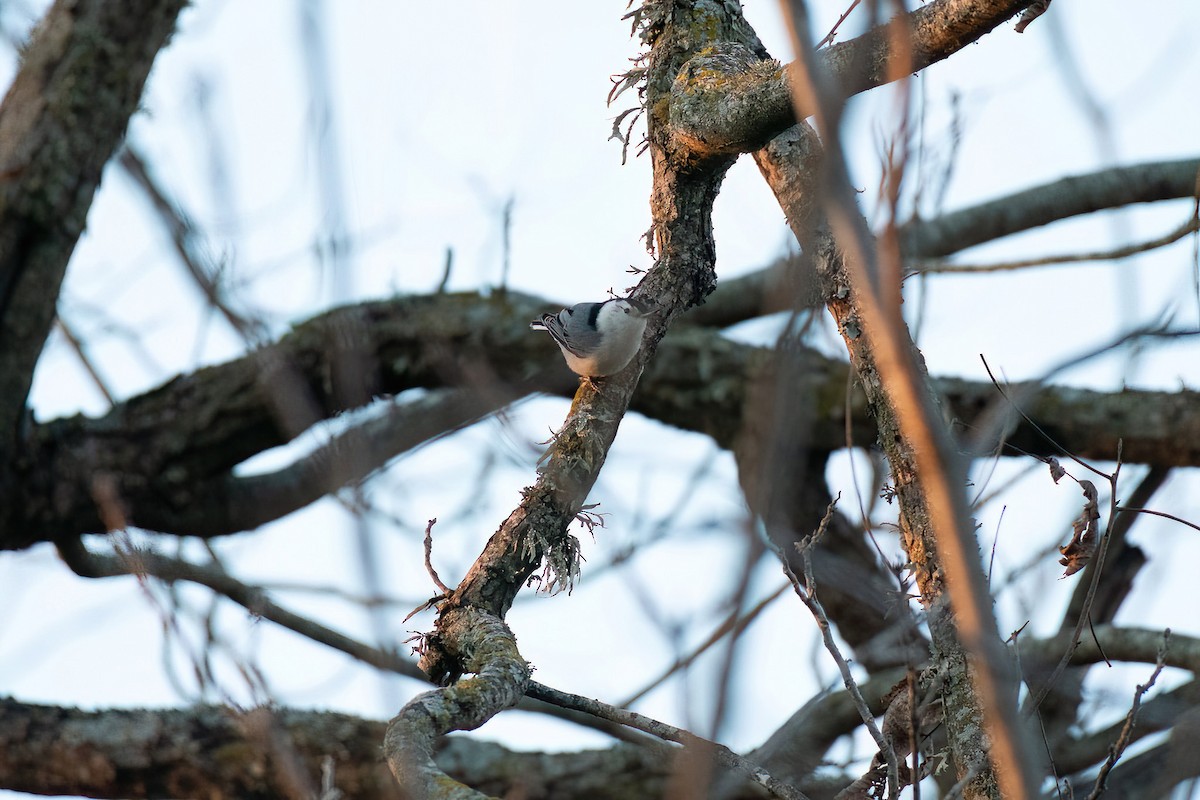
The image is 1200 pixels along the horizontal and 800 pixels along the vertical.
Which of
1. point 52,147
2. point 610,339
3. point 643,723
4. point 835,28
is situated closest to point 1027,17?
point 835,28

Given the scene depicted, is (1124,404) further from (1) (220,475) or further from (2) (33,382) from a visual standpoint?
(2) (33,382)

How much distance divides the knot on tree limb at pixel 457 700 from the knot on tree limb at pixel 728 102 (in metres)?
0.73

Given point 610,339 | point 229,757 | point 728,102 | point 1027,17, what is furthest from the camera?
point 229,757

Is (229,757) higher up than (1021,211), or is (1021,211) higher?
(1021,211)

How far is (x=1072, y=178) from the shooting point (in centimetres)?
381

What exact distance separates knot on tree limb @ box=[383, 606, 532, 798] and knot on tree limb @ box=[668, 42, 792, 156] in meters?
0.73

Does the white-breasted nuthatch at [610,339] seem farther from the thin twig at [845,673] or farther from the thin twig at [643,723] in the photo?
the thin twig at [643,723]

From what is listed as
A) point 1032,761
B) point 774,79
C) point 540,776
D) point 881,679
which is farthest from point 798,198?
point 540,776

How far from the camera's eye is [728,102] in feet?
5.02

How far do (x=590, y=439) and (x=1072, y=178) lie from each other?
2846 mm

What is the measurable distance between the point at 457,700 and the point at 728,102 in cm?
89

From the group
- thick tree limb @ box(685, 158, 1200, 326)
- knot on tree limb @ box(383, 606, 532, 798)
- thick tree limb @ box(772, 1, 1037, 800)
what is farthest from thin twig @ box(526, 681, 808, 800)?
Result: thick tree limb @ box(685, 158, 1200, 326)

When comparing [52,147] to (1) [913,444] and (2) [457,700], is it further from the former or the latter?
(1) [913,444]

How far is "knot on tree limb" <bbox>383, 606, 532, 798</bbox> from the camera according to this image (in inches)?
37.4
